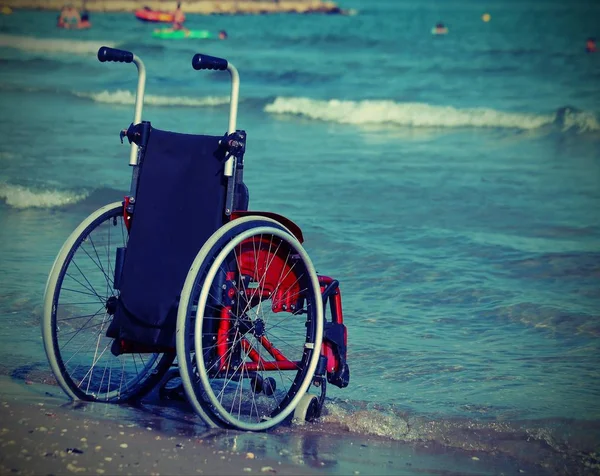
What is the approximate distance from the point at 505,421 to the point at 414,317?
2058 mm

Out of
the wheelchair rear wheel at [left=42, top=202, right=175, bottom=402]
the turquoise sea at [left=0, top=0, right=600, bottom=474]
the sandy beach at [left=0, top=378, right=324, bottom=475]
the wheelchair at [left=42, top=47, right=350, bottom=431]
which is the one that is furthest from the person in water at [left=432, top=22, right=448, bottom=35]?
the sandy beach at [left=0, top=378, right=324, bottom=475]

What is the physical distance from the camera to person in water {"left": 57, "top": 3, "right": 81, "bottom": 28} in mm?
37275

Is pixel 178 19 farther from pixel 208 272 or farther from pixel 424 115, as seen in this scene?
pixel 208 272

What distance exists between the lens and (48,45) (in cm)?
3095

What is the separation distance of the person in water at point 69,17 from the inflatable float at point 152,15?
8.66 ft

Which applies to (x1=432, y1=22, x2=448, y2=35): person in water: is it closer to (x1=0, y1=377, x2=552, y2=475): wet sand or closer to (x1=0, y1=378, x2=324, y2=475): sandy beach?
(x1=0, y1=377, x2=552, y2=475): wet sand

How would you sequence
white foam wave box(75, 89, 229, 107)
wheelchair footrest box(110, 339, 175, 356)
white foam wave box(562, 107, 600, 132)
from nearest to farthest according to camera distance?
wheelchair footrest box(110, 339, 175, 356) → white foam wave box(562, 107, 600, 132) → white foam wave box(75, 89, 229, 107)

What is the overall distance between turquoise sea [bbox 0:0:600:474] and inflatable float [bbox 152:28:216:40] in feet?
10.1

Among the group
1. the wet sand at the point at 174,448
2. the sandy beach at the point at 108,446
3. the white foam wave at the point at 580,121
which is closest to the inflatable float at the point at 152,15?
the white foam wave at the point at 580,121

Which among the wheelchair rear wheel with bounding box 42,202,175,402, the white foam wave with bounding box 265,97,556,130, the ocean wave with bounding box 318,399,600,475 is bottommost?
the ocean wave with bounding box 318,399,600,475

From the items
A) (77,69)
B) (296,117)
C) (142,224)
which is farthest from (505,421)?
(77,69)

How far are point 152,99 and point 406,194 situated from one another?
1067 centimetres

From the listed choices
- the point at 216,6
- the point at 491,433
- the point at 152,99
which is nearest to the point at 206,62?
the point at 491,433

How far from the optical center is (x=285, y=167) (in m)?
13.8
